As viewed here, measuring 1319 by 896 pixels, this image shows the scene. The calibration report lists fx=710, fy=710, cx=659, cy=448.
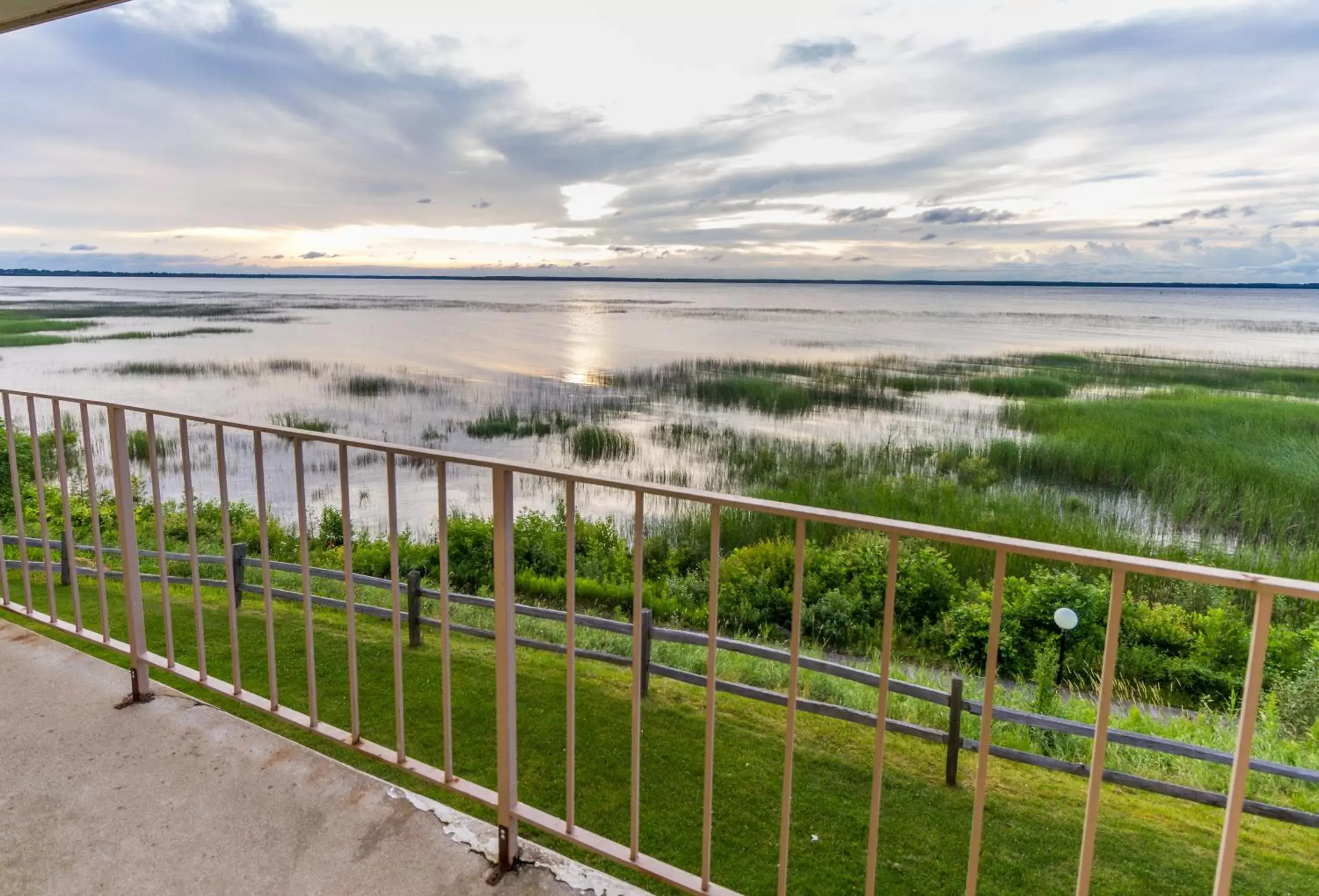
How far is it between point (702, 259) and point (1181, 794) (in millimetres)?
43561

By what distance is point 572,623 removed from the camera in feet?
5.43

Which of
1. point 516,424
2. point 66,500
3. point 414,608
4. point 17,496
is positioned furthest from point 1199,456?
point 17,496

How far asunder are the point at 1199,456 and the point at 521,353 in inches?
1002

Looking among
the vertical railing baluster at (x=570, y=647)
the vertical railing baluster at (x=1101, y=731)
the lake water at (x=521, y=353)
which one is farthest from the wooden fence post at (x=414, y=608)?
the lake water at (x=521, y=353)

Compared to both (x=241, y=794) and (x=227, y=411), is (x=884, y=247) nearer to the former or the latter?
(x=227, y=411)

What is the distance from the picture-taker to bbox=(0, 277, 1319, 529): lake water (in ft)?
50.6

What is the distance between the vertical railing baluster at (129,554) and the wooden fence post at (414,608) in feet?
6.40

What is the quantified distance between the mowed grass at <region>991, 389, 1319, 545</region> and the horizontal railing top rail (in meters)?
11.3

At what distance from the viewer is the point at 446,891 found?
1.62m

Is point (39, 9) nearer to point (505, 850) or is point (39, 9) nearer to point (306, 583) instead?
point (306, 583)

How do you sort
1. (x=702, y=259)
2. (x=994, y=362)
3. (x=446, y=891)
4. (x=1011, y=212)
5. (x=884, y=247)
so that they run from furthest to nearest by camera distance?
(x=702, y=259)
(x=884, y=247)
(x=1011, y=212)
(x=994, y=362)
(x=446, y=891)

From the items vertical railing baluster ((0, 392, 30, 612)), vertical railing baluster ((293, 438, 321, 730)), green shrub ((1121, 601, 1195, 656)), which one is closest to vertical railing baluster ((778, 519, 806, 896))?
vertical railing baluster ((293, 438, 321, 730))

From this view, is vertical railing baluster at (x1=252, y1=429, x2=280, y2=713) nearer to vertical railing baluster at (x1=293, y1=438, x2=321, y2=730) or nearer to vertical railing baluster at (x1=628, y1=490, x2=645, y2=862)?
vertical railing baluster at (x1=293, y1=438, x2=321, y2=730)

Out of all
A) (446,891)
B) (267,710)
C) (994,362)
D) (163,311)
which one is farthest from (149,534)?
(163,311)
